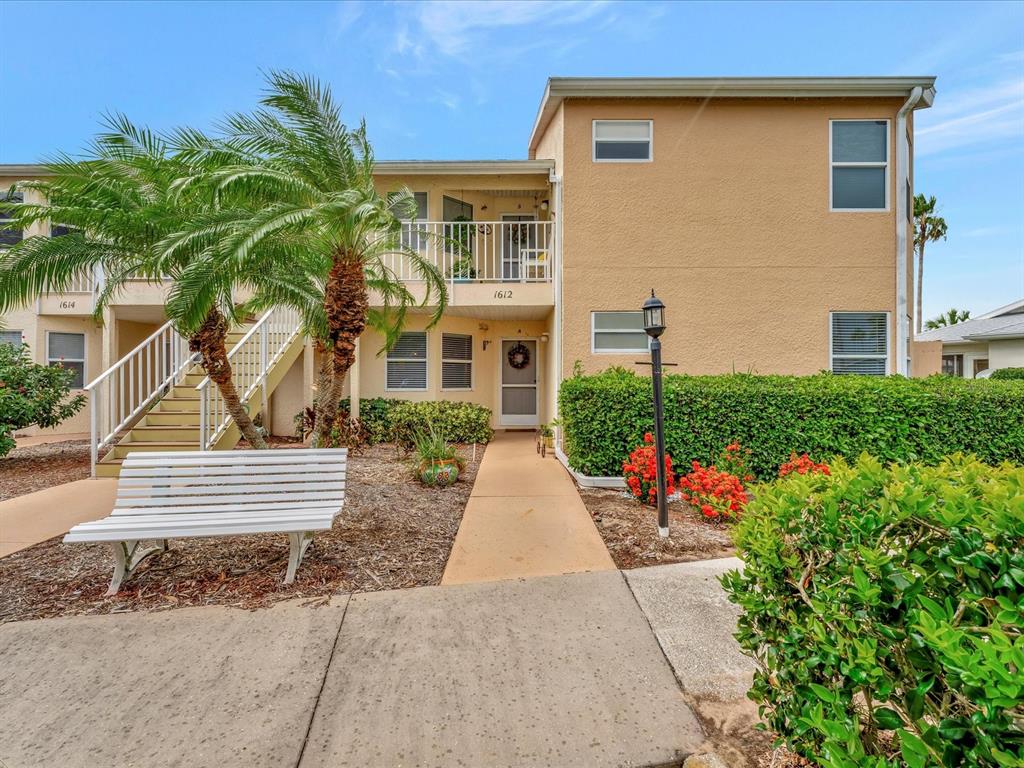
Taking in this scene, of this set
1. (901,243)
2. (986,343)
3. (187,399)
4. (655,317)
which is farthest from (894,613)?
(986,343)

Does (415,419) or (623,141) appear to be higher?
(623,141)

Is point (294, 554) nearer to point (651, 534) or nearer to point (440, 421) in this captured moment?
point (651, 534)

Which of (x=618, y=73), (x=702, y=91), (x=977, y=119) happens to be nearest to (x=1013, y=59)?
(x=977, y=119)

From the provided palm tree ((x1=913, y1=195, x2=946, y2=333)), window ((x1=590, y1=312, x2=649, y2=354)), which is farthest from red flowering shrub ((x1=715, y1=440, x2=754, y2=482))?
palm tree ((x1=913, y1=195, x2=946, y2=333))

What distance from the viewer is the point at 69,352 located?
12352 millimetres

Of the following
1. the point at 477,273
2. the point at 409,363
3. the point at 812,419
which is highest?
the point at 477,273

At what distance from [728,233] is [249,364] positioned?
10.00 metres

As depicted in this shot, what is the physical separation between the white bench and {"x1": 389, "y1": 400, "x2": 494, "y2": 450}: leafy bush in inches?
229

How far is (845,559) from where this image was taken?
1.74 meters

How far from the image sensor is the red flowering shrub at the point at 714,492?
522 centimetres

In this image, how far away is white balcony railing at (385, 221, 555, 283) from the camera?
10.4 meters

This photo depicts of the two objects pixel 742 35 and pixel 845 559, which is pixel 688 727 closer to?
pixel 845 559

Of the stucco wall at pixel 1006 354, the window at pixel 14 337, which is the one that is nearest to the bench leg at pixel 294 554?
the window at pixel 14 337

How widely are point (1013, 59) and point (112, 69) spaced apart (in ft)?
67.2
